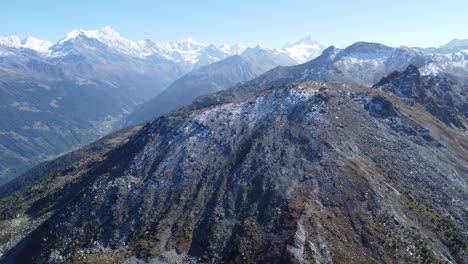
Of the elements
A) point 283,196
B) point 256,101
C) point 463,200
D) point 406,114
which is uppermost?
point 256,101

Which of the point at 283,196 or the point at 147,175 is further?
the point at 147,175

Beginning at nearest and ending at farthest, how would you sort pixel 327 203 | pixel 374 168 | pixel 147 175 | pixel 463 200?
pixel 327 203
pixel 463 200
pixel 374 168
pixel 147 175

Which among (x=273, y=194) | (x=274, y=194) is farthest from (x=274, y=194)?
(x=273, y=194)

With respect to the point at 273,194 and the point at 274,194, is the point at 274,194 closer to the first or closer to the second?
the point at 274,194

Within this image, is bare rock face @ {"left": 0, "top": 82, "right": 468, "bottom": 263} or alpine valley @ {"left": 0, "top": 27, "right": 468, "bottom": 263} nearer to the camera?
alpine valley @ {"left": 0, "top": 27, "right": 468, "bottom": 263}

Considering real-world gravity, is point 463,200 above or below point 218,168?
below

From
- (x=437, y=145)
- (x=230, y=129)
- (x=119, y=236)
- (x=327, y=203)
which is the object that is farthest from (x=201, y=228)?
(x=437, y=145)

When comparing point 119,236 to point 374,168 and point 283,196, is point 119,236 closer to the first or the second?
point 283,196

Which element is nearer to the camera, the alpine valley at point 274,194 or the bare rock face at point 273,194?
the alpine valley at point 274,194
